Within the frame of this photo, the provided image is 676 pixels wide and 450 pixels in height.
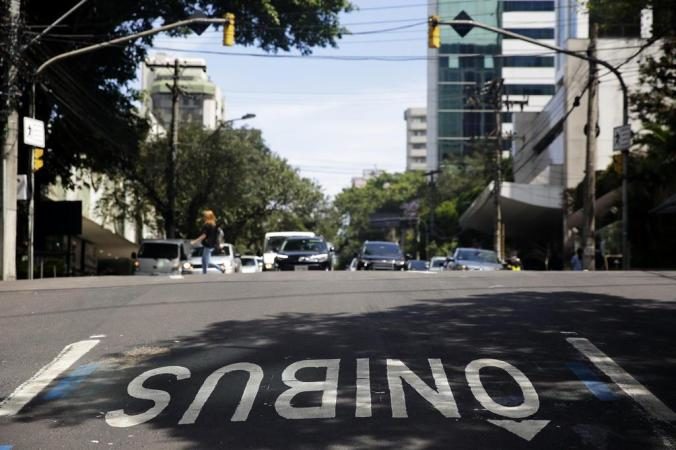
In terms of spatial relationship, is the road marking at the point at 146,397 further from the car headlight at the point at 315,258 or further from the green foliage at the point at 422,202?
the green foliage at the point at 422,202

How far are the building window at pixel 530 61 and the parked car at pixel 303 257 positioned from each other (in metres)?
91.3

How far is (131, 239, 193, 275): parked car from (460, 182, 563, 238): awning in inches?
1020

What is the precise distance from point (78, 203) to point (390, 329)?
2489 cm

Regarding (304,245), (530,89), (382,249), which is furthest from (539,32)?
(304,245)

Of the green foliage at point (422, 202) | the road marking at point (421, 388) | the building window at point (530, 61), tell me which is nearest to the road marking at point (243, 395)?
the road marking at point (421, 388)

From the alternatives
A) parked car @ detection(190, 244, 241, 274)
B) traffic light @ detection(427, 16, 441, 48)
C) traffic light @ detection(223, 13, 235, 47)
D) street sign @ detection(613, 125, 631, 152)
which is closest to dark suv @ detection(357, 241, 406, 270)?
parked car @ detection(190, 244, 241, 274)

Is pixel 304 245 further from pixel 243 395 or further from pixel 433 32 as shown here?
pixel 243 395

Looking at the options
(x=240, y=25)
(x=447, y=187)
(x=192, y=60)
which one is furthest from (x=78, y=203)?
(x=192, y=60)

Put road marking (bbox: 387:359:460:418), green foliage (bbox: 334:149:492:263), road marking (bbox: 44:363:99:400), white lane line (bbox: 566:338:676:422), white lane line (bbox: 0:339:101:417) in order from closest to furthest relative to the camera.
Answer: white lane line (bbox: 566:338:676:422) < road marking (bbox: 387:359:460:418) < white lane line (bbox: 0:339:101:417) < road marking (bbox: 44:363:99:400) < green foliage (bbox: 334:149:492:263)

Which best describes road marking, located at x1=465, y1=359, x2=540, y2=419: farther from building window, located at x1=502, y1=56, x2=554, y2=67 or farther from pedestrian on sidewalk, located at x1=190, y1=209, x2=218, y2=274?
building window, located at x1=502, y1=56, x2=554, y2=67

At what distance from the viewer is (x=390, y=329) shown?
1240 centimetres

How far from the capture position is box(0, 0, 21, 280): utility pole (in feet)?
76.1

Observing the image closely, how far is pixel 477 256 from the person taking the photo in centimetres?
3403

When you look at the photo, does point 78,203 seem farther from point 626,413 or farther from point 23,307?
point 626,413
